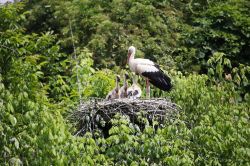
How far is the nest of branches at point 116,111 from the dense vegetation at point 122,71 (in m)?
0.28

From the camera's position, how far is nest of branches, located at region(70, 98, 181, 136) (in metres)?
10.5

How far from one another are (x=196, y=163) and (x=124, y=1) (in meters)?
8.79

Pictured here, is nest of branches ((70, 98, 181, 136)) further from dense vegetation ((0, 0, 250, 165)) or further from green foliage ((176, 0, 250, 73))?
green foliage ((176, 0, 250, 73))

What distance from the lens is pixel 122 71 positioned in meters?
13.8

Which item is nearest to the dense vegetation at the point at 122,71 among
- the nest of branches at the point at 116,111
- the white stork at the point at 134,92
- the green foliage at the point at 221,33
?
the green foliage at the point at 221,33

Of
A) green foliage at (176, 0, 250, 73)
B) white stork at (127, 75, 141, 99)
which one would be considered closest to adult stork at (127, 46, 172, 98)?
white stork at (127, 75, 141, 99)

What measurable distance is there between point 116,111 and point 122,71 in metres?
3.37

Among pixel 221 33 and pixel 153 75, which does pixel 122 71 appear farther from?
pixel 221 33

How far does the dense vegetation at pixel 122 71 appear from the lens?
7.45 metres

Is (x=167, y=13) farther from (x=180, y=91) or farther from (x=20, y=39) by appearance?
(x=20, y=39)

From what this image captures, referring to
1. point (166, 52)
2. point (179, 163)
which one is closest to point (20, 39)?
point (179, 163)

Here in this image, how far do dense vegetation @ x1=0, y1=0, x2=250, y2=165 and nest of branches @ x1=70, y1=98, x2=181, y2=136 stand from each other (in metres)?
0.28

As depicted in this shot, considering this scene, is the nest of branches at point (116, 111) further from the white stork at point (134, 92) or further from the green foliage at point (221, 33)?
the green foliage at point (221, 33)

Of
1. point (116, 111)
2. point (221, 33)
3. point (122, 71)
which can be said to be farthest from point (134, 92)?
point (221, 33)
